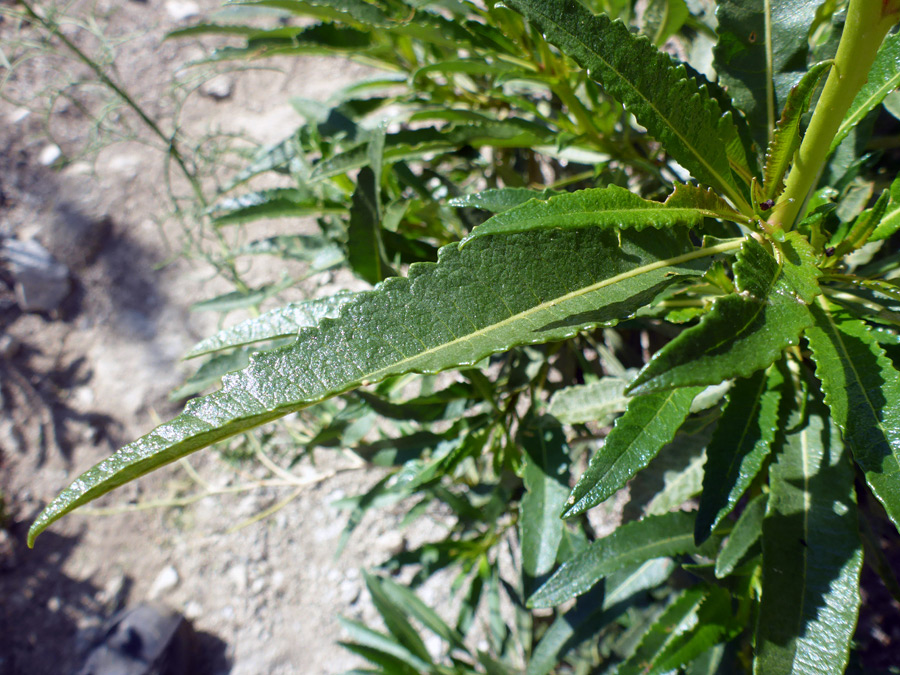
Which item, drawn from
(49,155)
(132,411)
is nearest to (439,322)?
(132,411)

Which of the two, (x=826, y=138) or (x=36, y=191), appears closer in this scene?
(x=826, y=138)

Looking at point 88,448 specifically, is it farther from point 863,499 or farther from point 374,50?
point 863,499

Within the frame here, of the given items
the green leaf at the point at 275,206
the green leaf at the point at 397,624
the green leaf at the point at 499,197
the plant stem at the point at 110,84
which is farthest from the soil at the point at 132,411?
the green leaf at the point at 499,197

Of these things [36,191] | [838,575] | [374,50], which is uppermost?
[374,50]

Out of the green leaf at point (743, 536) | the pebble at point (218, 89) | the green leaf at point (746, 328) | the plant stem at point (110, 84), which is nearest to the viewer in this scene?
the green leaf at point (746, 328)

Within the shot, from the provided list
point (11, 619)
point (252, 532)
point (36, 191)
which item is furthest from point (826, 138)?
point (36, 191)

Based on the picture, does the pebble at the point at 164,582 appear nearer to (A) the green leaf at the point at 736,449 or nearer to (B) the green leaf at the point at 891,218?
(A) the green leaf at the point at 736,449

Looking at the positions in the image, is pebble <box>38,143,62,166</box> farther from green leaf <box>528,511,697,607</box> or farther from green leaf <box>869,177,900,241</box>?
green leaf <box>869,177,900,241</box>
